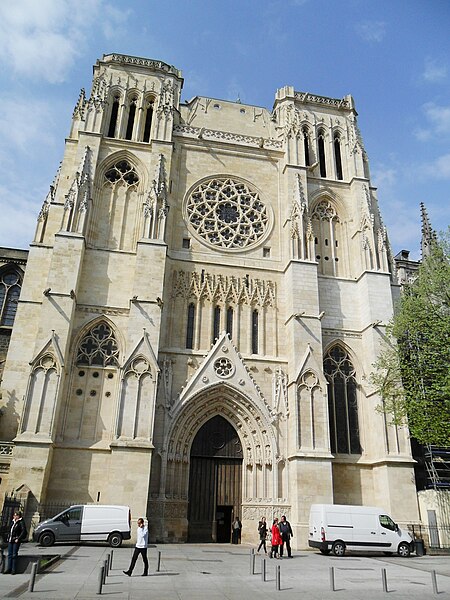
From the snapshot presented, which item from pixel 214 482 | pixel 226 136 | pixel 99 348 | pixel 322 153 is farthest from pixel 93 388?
pixel 322 153

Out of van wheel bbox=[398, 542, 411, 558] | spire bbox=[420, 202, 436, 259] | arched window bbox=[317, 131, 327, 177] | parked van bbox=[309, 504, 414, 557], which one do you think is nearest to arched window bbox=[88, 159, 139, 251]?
arched window bbox=[317, 131, 327, 177]

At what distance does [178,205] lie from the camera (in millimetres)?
23375

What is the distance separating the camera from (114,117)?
25.3 meters

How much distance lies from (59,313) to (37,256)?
3960 millimetres

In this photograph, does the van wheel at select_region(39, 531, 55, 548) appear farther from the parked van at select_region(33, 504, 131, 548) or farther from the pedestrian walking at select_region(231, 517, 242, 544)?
the pedestrian walking at select_region(231, 517, 242, 544)

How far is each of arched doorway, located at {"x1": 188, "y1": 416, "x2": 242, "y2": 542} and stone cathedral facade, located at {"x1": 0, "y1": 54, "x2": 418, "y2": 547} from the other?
6 cm

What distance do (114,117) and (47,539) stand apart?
20141 mm

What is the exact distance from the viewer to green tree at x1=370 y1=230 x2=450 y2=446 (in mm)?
16469

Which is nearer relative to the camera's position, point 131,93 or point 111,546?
point 111,546

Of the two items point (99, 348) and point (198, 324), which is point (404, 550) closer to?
point (198, 324)

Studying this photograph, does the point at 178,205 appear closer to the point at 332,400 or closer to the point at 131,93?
the point at 131,93

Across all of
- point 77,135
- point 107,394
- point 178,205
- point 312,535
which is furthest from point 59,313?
point 312,535

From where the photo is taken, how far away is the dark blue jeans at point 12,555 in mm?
9336

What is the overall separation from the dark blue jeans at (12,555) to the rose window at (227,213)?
1578 centimetres
